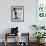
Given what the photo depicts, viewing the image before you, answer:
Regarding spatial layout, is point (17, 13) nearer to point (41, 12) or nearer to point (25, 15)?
point (25, 15)

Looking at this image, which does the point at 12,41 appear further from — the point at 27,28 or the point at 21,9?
the point at 21,9

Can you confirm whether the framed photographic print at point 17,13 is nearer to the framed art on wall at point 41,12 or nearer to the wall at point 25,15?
the wall at point 25,15

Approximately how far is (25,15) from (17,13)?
1.27ft

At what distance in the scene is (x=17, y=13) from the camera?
274 inches

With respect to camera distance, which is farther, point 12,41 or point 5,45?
point 12,41

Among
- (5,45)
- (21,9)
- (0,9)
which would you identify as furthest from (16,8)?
(5,45)

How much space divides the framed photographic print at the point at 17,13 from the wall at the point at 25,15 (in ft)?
0.46

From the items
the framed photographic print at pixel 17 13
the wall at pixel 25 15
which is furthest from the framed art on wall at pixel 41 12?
the framed photographic print at pixel 17 13

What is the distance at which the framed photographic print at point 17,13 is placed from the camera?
6.93 meters

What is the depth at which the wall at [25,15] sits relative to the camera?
6.94 metres

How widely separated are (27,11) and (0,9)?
1.27m

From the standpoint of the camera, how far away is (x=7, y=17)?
697 cm

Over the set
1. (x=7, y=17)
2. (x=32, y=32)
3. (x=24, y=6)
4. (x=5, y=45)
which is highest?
(x=24, y=6)

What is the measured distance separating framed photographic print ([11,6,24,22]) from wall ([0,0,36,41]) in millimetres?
141
